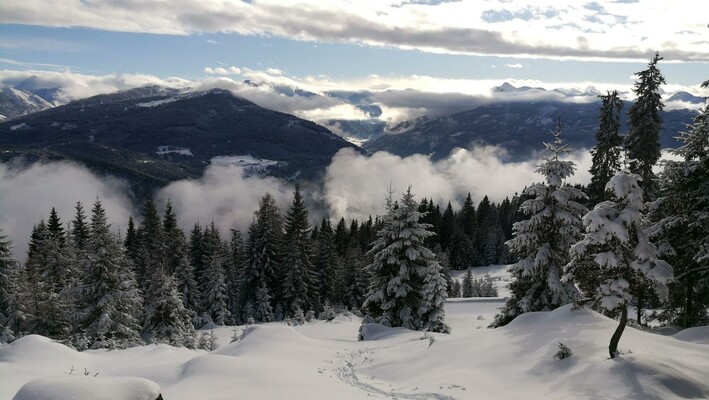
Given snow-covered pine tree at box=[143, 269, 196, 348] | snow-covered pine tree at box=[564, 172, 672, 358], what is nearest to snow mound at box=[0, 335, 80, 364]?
snow-covered pine tree at box=[143, 269, 196, 348]

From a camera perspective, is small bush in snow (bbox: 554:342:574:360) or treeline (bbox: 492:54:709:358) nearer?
small bush in snow (bbox: 554:342:574:360)

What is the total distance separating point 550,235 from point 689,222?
5.97 m

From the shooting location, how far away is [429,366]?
56.9ft

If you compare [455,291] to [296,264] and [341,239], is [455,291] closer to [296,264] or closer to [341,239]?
[341,239]

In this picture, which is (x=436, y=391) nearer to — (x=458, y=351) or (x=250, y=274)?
(x=458, y=351)

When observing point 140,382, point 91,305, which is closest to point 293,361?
point 140,382

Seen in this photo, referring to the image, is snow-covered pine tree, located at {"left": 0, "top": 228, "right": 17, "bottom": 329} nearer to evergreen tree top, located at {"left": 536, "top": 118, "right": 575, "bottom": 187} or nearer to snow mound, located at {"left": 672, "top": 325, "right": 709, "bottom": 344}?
evergreen tree top, located at {"left": 536, "top": 118, "right": 575, "bottom": 187}

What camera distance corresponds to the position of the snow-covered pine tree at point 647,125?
106 feet

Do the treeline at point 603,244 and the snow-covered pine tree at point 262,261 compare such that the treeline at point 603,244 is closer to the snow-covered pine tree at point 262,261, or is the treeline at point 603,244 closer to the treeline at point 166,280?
the treeline at point 166,280

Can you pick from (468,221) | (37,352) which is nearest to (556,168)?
(37,352)

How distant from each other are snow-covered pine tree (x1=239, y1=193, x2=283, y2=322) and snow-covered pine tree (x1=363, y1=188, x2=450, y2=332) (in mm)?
25712

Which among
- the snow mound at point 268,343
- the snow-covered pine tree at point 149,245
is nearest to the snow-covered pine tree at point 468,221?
the snow-covered pine tree at point 149,245

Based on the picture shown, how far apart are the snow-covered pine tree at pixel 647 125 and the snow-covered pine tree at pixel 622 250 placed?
72.0ft

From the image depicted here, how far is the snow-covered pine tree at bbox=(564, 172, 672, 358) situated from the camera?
13.4 meters
